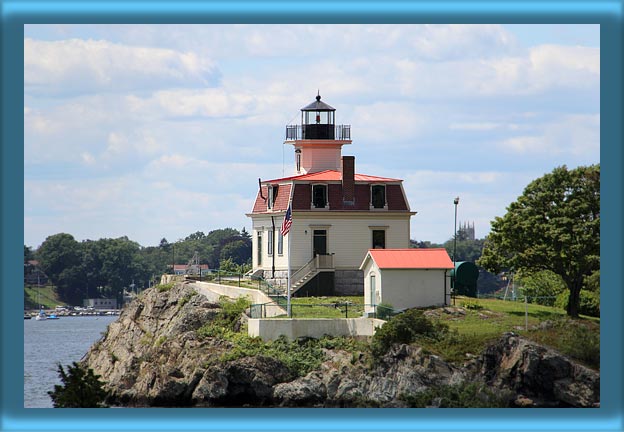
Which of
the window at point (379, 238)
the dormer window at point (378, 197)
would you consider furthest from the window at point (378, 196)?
the window at point (379, 238)

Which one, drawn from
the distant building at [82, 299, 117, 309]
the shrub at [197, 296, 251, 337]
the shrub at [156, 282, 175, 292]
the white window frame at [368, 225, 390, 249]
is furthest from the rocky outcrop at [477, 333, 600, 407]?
the distant building at [82, 299, 117, 309]

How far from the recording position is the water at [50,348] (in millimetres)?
56066

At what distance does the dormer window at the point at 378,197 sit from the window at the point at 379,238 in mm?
990

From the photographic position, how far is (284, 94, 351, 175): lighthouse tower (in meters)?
56.6

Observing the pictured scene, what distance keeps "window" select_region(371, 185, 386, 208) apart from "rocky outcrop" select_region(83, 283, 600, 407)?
36.3 ft

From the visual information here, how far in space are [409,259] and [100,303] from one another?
101194mm

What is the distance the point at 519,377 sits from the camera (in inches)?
1513

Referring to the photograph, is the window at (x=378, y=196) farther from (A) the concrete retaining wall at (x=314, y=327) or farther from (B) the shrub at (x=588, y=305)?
(A) the concrete retaining wall at (x=314, y=327)

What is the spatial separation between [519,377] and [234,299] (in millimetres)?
13822

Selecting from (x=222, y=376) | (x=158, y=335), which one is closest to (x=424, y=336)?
(x=222, y=376)

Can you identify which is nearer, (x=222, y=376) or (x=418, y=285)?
(x=222, y=376)

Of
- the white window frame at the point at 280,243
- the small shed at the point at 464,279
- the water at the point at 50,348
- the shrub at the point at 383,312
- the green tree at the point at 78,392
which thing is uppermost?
→ the white window frame at the point at 280,243

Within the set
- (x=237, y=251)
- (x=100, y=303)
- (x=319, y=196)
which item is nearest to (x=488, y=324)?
(x=319, y=196)

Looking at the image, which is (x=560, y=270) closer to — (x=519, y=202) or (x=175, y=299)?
(x=519, y=202)
